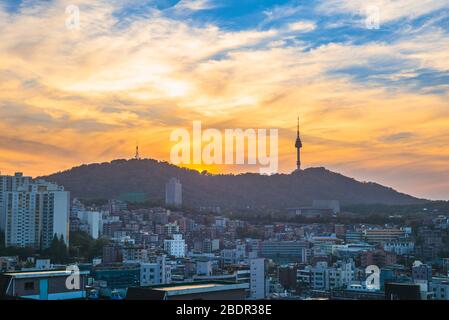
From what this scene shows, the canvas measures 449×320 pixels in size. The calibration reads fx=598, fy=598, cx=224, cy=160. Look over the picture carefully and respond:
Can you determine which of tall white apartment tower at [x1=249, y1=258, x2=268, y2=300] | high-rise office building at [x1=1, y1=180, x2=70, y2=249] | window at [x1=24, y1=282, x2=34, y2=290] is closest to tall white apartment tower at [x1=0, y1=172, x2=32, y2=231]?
high-rise office building at [x1=1, y1=180, x2=70, y2=249]

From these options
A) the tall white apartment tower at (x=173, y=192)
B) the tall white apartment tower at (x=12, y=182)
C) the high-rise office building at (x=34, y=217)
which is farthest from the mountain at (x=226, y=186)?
the high-rise office building at (x=34, y=217)

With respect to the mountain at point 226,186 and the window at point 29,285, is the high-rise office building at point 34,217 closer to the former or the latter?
the mountain at point 226,186

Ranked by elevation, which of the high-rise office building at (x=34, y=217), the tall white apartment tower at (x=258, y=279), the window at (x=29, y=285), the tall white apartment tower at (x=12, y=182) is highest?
the tall white apartment tower at (x=12, y=182)

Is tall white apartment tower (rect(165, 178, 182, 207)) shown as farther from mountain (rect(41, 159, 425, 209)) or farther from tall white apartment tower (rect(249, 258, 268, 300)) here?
tall white apartment tower (rect(249, 258, 268, 300))

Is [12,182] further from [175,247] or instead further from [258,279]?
[258,279]

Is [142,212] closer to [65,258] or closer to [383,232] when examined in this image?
[383,232]

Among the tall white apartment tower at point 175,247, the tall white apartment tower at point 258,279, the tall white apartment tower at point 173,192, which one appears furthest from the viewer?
the tall white apartment tower at point 173,192
